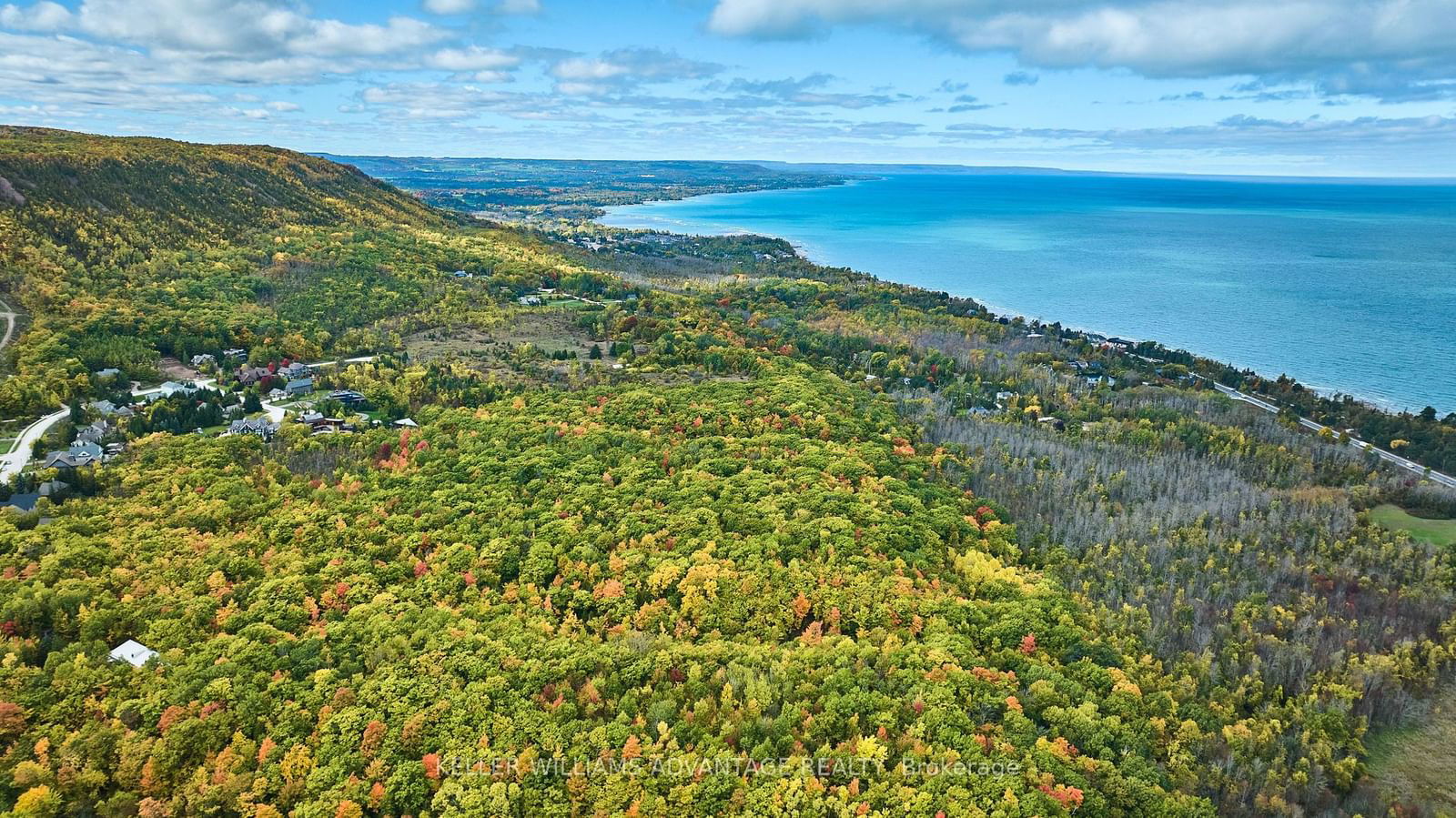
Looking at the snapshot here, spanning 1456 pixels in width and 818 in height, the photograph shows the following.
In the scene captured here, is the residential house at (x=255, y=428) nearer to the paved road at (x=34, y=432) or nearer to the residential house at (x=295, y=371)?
the paved road at (x=34, y=432)

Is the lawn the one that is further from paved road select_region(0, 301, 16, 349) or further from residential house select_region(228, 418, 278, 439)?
paved road select_region(0, 301, 16, 349)

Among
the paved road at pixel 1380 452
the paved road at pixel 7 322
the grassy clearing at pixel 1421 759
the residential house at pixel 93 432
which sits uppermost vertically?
the paved road at pixel 7 322

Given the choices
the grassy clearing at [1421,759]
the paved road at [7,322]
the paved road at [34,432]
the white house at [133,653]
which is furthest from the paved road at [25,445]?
the grassy clearing at [1421,759]

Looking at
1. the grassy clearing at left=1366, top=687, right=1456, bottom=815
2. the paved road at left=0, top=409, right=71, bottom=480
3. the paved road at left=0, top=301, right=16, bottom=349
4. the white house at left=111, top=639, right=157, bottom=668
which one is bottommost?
the grassy clearing at left=1366, top=687, right=1456, bottom=815

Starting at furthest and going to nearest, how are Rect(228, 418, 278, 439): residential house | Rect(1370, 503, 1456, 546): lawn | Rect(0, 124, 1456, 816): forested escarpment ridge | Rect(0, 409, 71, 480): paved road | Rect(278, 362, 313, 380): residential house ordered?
Rect(278, 362, 313, 380): residential house, Rect(228, 418, 278, 439): residential house, Rect(1370, 503, 1456, 546): lawn, Rect(0, 409, 71, 480): paved road, Rect(0, 124, 1456, 816): forested escarpment ridge

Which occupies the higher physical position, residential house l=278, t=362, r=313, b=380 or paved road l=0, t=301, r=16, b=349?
paved road l=0, t=301, r=16, b=349

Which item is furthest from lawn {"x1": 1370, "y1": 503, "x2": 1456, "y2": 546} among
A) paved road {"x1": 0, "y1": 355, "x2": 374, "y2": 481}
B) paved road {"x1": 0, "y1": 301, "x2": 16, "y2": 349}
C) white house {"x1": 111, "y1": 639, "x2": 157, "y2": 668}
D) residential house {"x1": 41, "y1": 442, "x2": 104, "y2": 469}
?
paved road {"x1": 0, "y1": 301, "x2": 16, "y2": 349}

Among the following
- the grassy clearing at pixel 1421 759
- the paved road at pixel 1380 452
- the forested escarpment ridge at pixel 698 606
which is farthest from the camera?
the paved road at pixel 1380 452

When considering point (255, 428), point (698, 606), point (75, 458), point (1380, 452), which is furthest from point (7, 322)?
point (1380, 452)

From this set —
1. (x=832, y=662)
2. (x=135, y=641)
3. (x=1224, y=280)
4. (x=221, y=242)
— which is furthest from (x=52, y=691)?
(x=1224, y=280)
